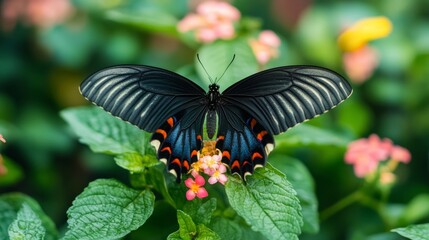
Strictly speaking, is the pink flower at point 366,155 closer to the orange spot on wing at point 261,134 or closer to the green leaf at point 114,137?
the orange spot on wing at point 261,134

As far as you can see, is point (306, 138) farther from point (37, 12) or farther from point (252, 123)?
point (37, 12)

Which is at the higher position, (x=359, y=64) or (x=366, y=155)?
(x=359, y=64)

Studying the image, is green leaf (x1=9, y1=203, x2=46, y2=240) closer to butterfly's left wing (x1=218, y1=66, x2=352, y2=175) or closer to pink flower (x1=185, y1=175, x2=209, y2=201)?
pink flower (x1=185, y1=175, x2=209, y2=201)

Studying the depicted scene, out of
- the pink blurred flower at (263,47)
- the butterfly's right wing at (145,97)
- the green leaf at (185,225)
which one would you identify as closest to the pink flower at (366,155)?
the pink blurred flower at (263,47)

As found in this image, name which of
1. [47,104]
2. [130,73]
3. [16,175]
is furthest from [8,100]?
[130,73]

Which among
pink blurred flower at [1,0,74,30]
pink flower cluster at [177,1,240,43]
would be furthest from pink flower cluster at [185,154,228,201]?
pink blurred flower at [1,0,74,30]

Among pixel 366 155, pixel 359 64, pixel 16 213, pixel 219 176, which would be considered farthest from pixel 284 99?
pixel 359 64
